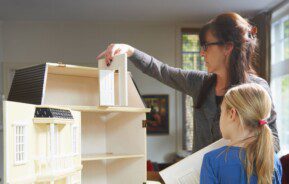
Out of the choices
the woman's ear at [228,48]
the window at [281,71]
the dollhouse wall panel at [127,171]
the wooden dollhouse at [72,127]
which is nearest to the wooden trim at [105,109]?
the wooden dollhouse at [72,127]

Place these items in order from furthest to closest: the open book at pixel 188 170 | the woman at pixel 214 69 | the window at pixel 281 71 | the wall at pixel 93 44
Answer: the wall at pixel 93 44 → the window at pixel 281 71 → the woman at pixel 214 69 → the open book at pixel 188 170

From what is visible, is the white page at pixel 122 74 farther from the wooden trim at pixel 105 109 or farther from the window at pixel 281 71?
the window at pixel 281 71

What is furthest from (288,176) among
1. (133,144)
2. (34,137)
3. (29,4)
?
(29,4)

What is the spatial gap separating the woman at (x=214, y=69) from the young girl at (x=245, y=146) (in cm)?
13

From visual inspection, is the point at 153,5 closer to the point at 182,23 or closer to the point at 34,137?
the point at 182,23

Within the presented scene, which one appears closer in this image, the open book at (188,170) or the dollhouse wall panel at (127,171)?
the open book at (188,170)

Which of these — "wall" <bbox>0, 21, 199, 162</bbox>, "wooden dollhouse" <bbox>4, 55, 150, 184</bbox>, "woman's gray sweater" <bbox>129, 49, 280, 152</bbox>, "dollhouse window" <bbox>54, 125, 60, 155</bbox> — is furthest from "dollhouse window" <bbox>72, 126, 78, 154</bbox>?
"wall" <bbox>0, 21, 199, 162</bbox>

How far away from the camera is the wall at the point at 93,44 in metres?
4.83

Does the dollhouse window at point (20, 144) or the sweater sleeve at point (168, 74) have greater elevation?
the sweater sleeve at point (168, 74)

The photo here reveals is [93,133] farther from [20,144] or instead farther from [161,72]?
[20,144]

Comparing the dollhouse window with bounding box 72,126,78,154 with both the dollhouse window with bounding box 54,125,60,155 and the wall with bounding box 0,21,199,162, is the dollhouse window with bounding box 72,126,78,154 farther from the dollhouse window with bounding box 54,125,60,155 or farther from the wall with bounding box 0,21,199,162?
the wall with bounding box 0,21,199,162

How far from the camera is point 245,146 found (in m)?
1.10

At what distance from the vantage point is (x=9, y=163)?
916 millimetres

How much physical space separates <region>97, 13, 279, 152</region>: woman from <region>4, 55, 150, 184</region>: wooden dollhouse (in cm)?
19
